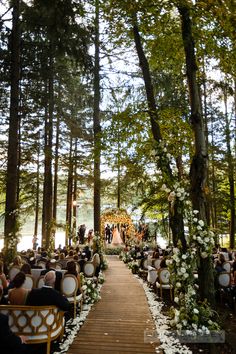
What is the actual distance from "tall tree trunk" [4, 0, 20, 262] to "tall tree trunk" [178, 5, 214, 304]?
729 centimetres

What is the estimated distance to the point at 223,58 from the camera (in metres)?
7.00

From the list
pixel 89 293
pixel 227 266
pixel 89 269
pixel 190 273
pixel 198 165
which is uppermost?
pixel 198 165

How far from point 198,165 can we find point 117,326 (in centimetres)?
374

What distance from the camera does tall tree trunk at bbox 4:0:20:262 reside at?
1167cm

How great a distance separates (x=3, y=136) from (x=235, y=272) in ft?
63.4

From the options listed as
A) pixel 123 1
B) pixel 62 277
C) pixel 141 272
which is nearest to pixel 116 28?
pixel 123 1

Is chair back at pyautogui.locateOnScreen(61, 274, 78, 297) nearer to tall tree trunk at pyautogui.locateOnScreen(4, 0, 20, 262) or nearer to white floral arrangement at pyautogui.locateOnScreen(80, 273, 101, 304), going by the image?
white floral arrangement at pyautogui.locateOnScreen(80, 273, 101, 304)

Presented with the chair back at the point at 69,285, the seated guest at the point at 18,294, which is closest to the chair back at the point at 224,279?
the chair back at the point at 69,285

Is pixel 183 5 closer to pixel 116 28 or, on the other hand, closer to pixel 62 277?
pixel 116 28

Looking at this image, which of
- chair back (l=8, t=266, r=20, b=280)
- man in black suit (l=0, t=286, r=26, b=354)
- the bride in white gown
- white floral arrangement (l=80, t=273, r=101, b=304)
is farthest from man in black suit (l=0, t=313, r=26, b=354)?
the bride in white gown

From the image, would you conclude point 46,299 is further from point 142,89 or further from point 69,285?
point 142,89

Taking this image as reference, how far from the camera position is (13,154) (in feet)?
40.1

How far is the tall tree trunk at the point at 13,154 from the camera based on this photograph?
11672 mm

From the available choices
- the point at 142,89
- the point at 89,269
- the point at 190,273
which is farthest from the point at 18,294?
the point at 142,89
